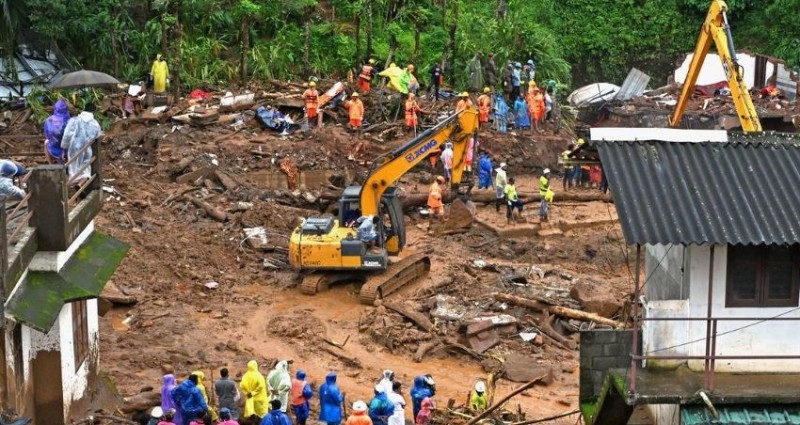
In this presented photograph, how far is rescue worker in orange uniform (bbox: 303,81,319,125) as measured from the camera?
121 ft

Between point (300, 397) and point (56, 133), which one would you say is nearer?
point (300, 397)

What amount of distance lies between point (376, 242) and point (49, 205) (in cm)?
1103

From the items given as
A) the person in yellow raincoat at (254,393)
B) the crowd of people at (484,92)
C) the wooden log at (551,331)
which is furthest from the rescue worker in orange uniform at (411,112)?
the person in yellow raincoat at (254,393)

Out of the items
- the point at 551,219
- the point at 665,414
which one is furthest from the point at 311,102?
the point at 665,414

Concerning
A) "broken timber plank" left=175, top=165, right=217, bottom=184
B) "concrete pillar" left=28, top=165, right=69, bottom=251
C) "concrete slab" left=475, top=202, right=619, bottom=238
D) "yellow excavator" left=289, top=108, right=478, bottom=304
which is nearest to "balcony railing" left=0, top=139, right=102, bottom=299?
"concrete pillar" left=28, top=165, right=69, bottom=251

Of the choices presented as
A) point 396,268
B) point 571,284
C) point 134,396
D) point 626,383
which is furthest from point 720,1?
point 134,396

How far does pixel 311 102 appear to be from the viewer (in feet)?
121

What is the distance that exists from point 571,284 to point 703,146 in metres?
12.3

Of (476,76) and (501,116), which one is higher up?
(476,76)

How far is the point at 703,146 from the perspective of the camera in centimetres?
1534

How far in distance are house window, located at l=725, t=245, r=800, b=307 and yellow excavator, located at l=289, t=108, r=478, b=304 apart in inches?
478

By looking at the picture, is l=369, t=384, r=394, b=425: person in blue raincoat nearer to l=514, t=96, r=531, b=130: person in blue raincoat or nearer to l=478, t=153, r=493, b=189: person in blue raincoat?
l=478, t=153, r=493, b=189: person in blue raincoat

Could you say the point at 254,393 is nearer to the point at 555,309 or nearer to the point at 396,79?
the point at 555,309

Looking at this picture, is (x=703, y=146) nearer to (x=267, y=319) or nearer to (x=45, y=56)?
(x=267, y=319)
